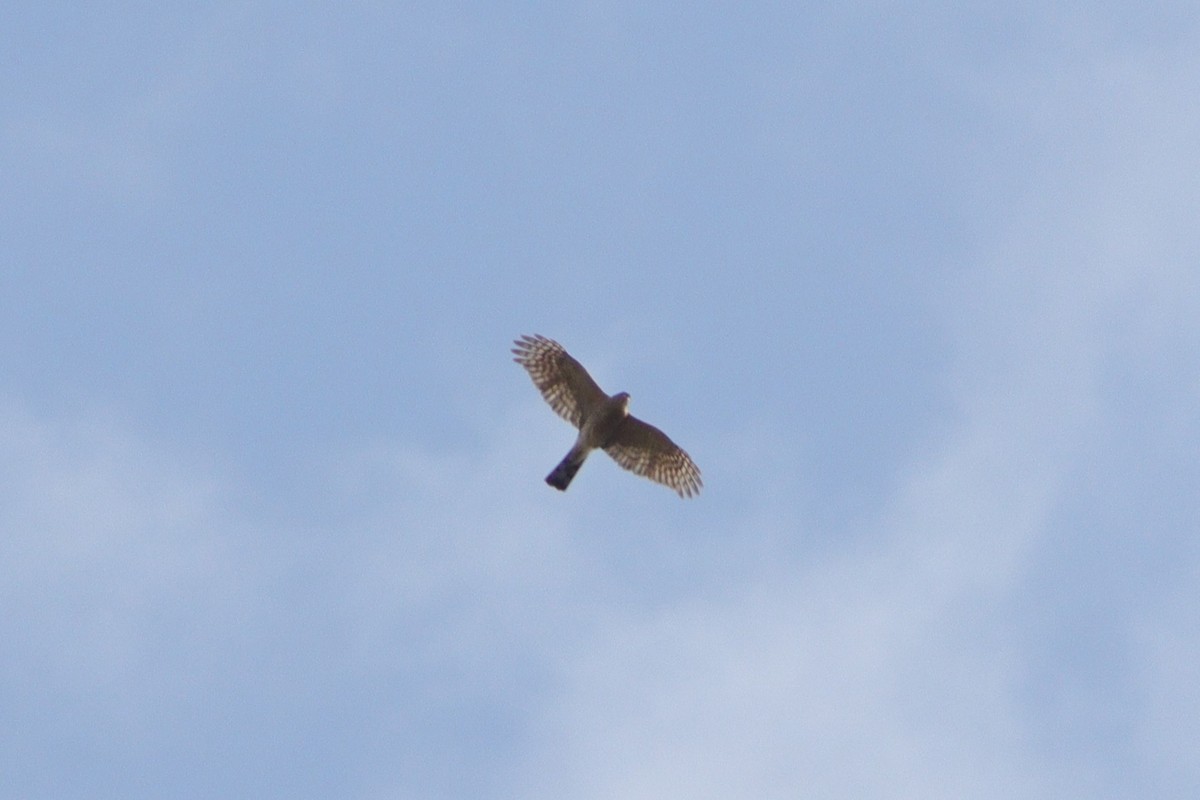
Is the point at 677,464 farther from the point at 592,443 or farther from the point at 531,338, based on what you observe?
the point at 531,338

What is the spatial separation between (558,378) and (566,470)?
1.48 meters

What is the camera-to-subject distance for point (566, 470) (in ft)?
59.0

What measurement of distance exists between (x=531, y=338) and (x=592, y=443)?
66.8 inches

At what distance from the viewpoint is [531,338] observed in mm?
18719

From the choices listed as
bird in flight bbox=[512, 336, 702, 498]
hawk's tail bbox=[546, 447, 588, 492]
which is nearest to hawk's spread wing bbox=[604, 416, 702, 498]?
bird in flight bbox=[512, 336, 702, 498]

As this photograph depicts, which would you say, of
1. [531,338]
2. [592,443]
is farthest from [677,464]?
[531,338]

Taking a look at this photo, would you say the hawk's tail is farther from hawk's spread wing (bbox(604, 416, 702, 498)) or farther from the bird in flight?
hawk's spread wing (bbox(604, 416, 702, 498))

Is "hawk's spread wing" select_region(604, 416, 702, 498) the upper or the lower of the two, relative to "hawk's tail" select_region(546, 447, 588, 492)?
upper

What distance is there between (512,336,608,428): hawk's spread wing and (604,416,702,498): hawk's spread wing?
24.9 inches

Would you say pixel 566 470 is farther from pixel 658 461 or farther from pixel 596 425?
pixel 658 461

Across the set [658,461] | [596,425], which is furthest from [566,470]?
[658,461]

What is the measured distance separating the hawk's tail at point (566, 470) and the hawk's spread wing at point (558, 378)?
1.86 feet

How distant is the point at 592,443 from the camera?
18406 mm

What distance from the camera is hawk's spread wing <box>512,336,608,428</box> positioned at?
60.7 feet
